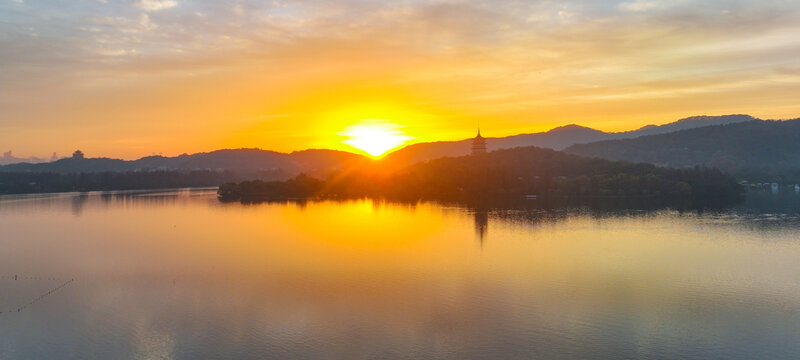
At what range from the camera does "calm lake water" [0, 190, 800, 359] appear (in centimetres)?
1992

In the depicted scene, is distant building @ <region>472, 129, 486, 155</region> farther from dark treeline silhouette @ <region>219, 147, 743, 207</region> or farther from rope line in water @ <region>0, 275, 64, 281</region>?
rope line in water @ <region>0, 275, 64, 281</region>

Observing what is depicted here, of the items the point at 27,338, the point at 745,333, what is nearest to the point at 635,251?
the point at 745,333

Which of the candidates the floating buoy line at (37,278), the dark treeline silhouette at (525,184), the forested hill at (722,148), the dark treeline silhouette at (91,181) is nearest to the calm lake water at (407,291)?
the floating buoy line at (37,278)

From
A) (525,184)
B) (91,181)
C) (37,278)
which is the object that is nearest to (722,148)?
(525,184)

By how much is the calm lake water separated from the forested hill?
9654 centimetres

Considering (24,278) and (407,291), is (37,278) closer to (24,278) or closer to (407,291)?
(24,278)

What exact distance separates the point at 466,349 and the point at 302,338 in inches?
237

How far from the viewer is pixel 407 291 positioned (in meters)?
27.3

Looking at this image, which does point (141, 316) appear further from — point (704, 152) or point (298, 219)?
point (704, 152)

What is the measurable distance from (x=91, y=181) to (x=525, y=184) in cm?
9729

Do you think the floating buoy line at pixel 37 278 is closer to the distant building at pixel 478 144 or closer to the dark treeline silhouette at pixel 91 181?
the dark treeline silhouette at pixel 91 181

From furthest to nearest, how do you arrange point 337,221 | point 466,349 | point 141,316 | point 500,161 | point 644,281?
point 500,161, point 337,221, point 644,281, point 141,316, point 466,349

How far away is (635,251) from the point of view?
38.0 m

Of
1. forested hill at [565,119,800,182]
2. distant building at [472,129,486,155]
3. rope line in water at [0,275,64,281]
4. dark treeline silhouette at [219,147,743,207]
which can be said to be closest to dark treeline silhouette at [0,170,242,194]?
dark treeline silhouette at [219,147,743,207]
